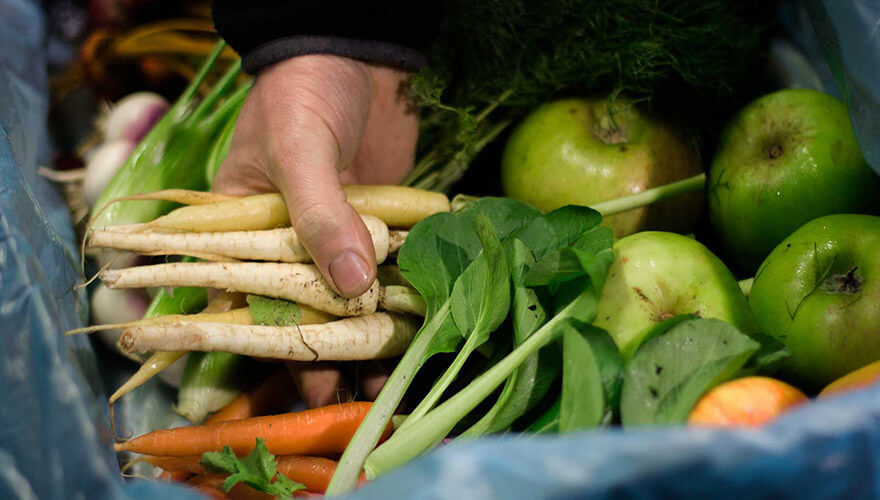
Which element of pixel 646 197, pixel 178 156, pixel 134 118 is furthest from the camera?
pixel 134 118

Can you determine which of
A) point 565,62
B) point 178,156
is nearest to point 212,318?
point 178,156

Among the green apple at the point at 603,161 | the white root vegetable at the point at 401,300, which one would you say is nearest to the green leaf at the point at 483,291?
the white root vegetable at the point at 401,300

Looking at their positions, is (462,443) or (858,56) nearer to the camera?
(462,443)

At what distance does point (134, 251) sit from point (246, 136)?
8.7 inches

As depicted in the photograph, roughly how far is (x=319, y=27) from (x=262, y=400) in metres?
0.53

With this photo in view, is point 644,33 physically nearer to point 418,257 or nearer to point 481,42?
point 481,42

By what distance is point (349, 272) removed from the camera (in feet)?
2.15

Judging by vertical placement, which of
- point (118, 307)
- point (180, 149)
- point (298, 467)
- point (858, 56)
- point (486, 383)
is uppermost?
point (858, 56)

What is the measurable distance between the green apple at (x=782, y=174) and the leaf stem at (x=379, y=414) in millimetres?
441

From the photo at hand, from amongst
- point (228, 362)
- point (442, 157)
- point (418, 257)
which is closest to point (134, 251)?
point (228, 362)

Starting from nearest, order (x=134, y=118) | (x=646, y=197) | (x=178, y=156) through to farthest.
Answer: (x=646, y=197) → (x=178, y=156) → (x=134, y=118)

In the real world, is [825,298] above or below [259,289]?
above

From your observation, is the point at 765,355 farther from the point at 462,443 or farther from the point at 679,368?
the point at 462,443

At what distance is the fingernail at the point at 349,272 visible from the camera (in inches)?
25.7
